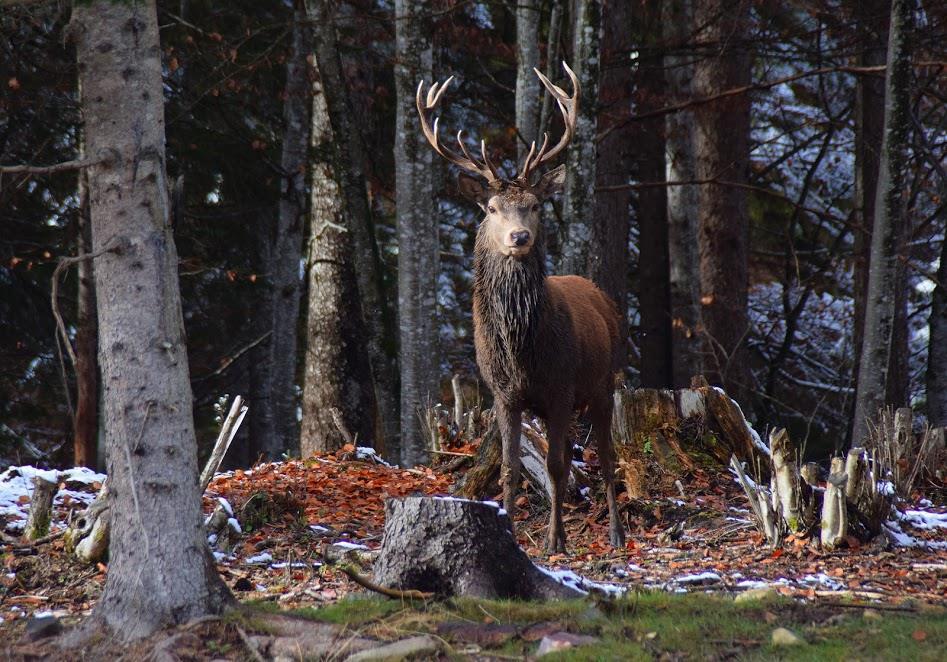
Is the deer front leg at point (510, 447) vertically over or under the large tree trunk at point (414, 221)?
under

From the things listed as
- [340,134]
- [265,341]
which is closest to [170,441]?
[340,134]

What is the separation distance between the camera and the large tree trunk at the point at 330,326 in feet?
44.7

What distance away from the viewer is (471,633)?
4660 millimetres

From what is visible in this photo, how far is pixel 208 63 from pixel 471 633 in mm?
10768

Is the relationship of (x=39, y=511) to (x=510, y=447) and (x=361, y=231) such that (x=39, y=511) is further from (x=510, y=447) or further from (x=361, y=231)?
(x=361, y=231)

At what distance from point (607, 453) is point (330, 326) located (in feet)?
20.5

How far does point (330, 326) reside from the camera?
13727mm

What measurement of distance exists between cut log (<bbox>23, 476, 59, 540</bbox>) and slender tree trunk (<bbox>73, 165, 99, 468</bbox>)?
5.44 meters

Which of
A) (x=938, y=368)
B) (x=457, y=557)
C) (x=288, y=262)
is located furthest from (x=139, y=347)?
(x=938, y=368)

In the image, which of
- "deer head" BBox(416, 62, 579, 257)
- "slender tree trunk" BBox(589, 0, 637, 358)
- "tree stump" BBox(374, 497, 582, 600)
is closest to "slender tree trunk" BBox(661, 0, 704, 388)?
"slender tree trunk" BBox(589, 0, 637, 358)

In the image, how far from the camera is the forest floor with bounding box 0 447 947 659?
15.3 ft

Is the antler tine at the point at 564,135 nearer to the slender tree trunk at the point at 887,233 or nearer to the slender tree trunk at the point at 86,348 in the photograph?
the slender tree trunk at the point at 887,233

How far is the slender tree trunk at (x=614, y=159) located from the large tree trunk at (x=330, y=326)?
3246mm

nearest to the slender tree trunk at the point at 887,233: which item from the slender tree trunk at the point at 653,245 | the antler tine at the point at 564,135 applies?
the antler tine at the point at 564,135
